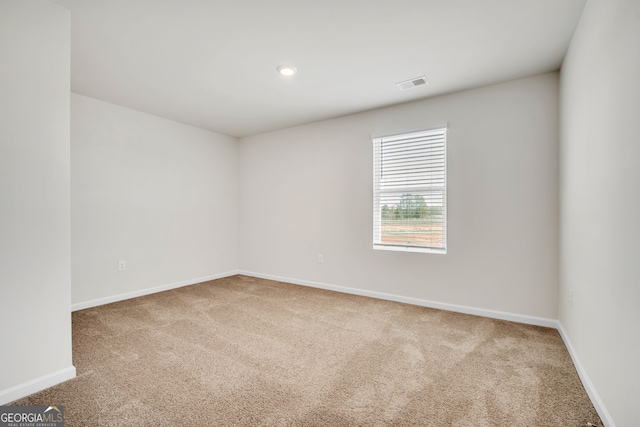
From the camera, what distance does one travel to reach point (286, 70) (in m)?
2.77

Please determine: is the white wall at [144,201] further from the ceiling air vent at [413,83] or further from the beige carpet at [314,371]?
the ceiling air vent at [413,83]

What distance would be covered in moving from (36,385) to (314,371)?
1744 mm

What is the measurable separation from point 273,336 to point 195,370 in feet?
2.46

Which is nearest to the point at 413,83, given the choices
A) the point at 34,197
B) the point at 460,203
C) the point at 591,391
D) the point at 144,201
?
the point at 460,203

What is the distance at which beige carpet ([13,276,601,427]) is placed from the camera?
5.32 ft

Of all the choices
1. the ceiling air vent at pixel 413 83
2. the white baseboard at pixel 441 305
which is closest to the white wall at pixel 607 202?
the white baseboard at pixel 441 305

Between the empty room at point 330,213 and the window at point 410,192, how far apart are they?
0.03 metres

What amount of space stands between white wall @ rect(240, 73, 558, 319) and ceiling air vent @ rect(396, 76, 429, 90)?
17.5 inches

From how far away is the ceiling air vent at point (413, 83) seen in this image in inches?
117

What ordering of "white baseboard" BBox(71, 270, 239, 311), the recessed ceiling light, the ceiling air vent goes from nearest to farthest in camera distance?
1. the recessed ceiling light
2. the ceiling air vent
3. "white baseboard" BBox(71, 270, 239, 311)

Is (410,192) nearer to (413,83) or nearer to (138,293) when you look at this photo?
(413,83)

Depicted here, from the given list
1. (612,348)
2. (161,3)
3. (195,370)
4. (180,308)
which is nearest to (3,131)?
(161,3)

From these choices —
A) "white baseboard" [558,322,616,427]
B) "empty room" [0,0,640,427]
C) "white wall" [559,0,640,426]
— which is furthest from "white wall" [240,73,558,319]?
"white baseboard" [558,322,616,427]

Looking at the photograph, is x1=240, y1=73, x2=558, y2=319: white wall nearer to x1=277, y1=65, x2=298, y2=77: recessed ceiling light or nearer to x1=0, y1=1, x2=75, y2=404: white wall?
x1=277, y1=65, x2=298, y2=77: recessed ceiling light
